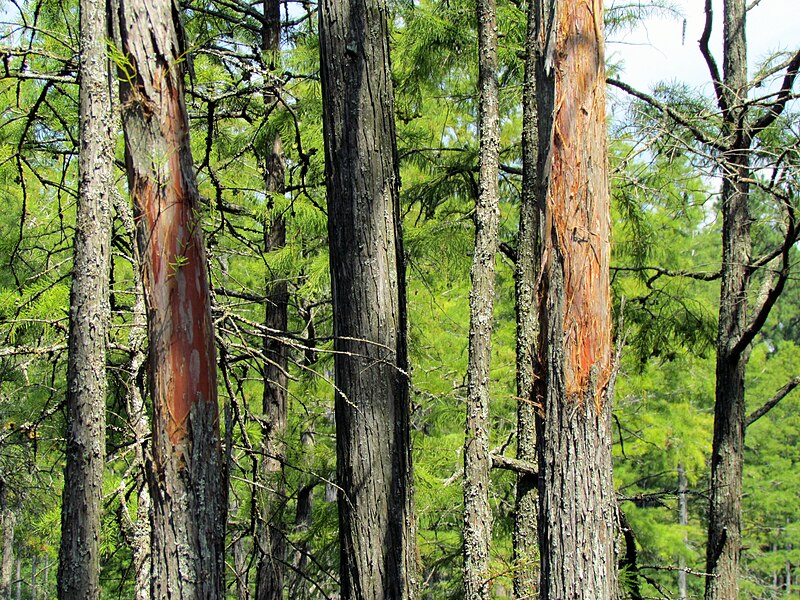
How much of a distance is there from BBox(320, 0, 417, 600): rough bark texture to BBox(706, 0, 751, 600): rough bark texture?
15.8 feet

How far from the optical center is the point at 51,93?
Result: 24.3 ft

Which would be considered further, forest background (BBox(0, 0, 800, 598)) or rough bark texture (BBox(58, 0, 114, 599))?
forest background (BBox(0, 0, 800, 598))

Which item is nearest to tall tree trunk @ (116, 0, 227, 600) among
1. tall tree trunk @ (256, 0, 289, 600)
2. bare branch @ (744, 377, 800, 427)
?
tall tree trunk @ (256, 0, 289, 600)

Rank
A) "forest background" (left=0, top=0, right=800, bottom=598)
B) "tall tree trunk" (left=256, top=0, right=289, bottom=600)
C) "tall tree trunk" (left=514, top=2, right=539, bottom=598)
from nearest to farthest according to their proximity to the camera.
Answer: "forest background" (left=0, top=0, right=800, bottom=598)
"tall tree trunk" (left=514, top=2, right=539, bottom=598)
"tall tree trunk" (left=256, top=0, right=289, bottom=600)

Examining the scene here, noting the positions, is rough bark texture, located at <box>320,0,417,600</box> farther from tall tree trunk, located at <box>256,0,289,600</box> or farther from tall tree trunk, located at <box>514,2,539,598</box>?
tall tree trunk, located at <box>256,0,289,600</box>

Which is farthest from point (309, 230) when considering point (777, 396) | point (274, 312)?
point (777, 396)

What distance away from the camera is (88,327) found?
426 centimetres

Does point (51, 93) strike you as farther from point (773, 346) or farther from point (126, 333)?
point (773, 346)

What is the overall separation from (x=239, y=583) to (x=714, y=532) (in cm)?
534

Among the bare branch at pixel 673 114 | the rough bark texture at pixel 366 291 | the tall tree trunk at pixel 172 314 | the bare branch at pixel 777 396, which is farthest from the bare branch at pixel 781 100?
the tall tree trunk at pixel 172 314

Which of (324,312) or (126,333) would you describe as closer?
(126,333)

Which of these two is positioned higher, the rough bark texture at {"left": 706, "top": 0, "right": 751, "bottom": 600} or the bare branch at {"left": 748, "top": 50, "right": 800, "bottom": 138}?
the bare branch at {"left": 748, "top": 50, "right": 800, "bottom": 138}

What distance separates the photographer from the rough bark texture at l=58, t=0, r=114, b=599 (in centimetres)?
427

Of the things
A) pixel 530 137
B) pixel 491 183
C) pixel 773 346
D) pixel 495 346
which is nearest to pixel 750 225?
pixel 530 137
